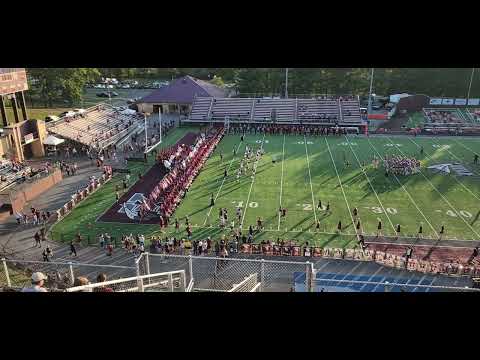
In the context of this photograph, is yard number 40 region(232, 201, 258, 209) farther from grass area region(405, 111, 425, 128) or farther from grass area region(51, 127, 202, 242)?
grass area region(405, 111, 425, 128)

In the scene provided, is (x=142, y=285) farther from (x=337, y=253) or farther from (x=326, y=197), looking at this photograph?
(x=326, y=197)

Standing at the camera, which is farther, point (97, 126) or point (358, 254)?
point (97, 126)

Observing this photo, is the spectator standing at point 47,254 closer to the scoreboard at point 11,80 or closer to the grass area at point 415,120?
the scoreboard at point 11,80

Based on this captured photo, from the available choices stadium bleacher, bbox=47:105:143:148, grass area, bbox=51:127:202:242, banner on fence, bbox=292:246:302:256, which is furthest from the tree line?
banner on fence, bbox=292:246:302:256

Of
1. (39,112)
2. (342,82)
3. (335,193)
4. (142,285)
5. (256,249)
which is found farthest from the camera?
(342,82)

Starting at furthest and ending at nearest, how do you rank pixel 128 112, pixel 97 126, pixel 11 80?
pixel 128 112 → pixel 97 126 → pixel 11 80

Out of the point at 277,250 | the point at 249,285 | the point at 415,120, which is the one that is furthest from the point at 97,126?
the point at 249,285
